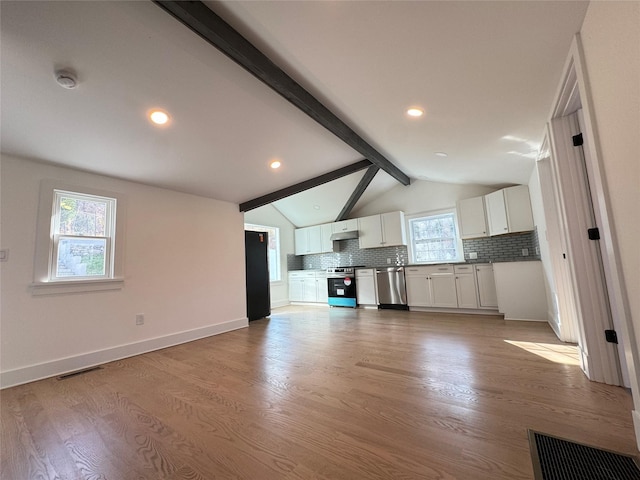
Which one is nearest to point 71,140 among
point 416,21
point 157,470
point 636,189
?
point 157,470

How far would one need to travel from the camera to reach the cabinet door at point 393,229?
5.59 metres

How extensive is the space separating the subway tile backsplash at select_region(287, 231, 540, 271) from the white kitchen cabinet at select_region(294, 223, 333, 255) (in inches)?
12.2

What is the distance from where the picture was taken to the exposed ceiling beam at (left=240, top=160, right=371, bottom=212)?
421 cm

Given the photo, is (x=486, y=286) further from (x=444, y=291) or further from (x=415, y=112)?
(x=415, y=112)

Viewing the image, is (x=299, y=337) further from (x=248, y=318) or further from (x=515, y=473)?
(x=515, y=473)

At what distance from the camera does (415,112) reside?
242 centimetres

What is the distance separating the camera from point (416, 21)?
1427 mm

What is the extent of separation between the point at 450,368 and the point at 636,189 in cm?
177

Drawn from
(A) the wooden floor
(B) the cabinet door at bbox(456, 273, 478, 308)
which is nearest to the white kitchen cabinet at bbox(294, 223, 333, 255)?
(B) the cabinet door at bbox(456, 273, 478, 308)

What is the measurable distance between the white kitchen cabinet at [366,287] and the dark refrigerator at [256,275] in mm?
2057

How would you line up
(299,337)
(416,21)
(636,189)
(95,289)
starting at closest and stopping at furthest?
(636,189), (416,21), (95,289), (299,337)

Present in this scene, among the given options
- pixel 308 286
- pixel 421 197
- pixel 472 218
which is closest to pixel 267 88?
pixel 472 218

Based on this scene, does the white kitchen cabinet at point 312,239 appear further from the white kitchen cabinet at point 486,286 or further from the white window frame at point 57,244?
the white window frame at point 57,244

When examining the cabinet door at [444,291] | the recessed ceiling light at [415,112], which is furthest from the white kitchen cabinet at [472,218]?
the recessed ceiling light at [415,112]
